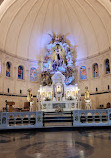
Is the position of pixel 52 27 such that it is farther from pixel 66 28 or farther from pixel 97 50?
pixel 97 50

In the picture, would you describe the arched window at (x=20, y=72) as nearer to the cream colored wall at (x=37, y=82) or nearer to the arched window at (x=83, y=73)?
the cream colored wall at (x=37, y=82)

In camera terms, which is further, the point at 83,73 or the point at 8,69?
the point at 83,73

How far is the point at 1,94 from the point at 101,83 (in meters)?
13.0

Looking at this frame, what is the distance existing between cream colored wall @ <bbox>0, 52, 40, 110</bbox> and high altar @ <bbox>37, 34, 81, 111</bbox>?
1893 millimetres

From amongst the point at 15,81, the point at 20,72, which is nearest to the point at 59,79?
the point at 20,72

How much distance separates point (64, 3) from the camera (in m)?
22.5

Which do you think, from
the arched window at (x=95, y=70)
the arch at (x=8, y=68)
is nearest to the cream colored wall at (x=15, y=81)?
the arch at (x=8, y=68)

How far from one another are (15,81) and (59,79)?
19.8ft

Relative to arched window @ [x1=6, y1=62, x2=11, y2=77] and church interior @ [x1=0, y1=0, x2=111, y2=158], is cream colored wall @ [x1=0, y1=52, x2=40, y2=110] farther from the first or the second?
arched window @ [x1=6, y1=62, x2=11, y2=77]

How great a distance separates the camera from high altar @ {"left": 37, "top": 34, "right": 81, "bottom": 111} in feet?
65.3

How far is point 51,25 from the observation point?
2461 cm

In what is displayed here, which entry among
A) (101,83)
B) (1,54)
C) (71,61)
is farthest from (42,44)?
(101,83)

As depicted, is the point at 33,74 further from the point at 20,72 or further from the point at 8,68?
the point at 8,68

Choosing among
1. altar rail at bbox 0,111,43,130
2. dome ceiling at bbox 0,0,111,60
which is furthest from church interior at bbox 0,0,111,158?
altar rail at bbox 0,111,43,130
